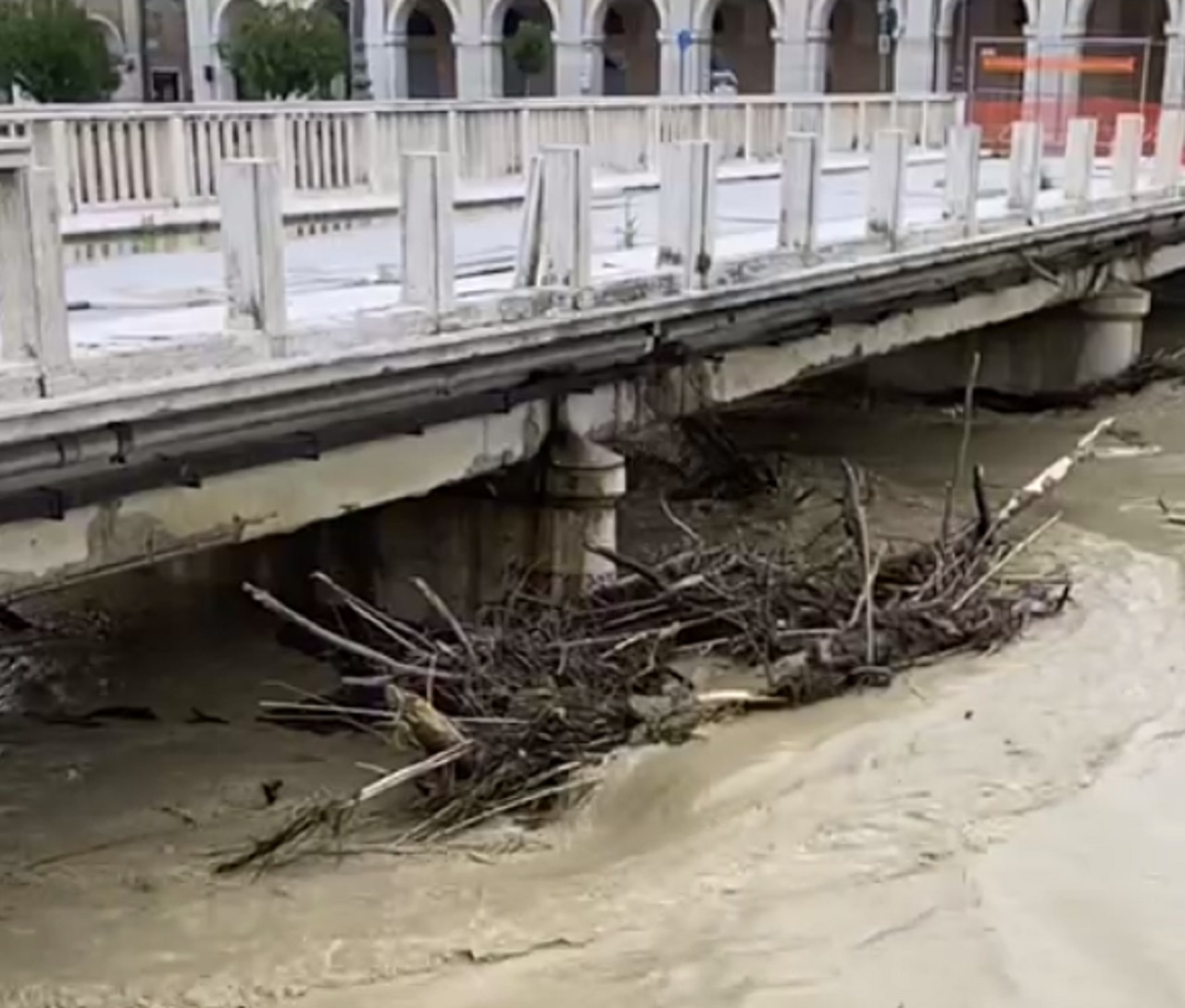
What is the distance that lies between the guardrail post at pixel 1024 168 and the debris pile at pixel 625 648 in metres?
4.13

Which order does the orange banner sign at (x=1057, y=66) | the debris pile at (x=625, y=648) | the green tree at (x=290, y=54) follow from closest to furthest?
the debris pile at (x=625, y=648)
the orange banner sign at (x=1057, y=66)
the green tree at (x=290, y=54)

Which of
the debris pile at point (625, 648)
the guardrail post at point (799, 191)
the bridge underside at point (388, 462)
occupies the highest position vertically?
the guardrail post at point (799, 191)

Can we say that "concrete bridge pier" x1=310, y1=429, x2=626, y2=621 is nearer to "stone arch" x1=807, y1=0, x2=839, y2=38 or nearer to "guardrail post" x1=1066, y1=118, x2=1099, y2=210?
"guardrail post" x1=1066, y1=118, x2=1099, y2=210

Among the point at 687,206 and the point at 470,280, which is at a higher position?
the point at 687,206

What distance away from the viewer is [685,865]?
738 cm

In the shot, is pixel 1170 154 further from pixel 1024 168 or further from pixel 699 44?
pixel 699 44

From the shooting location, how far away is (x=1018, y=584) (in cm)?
1123

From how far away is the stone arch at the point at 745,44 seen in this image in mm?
45781

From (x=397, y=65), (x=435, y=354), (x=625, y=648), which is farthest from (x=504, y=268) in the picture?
(x=397, y=65)

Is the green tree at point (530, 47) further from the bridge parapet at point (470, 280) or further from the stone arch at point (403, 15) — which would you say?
the bridge parapet at point (470, 280)

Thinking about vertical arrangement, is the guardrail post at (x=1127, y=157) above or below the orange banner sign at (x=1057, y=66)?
below

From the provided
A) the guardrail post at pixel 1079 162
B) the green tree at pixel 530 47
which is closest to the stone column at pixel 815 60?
the green tree at pixel 530 47

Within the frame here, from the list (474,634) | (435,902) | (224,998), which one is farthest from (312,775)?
(224,998)

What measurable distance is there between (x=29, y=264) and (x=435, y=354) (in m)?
2.35
